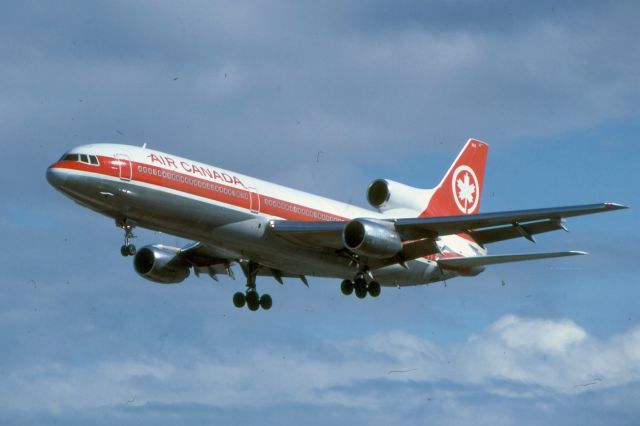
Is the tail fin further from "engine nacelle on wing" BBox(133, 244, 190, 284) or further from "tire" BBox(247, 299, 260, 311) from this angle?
"engine nacelle on wing" BBox(133, 244, 190, 284)

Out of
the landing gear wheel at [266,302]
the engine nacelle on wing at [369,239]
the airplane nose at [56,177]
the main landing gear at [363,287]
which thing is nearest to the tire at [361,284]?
the main landing gear at [363,287]

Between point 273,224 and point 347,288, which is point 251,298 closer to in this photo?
point 347,288

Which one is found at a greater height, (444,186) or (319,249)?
(444,186)

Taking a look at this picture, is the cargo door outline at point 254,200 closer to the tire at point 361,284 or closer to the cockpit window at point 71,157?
the tire at point 361,284

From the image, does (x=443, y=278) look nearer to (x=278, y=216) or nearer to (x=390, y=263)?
(x=390, y=263)

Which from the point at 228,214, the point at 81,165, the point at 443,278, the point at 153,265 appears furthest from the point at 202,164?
the point at 443,278

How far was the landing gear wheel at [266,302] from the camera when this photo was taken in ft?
173

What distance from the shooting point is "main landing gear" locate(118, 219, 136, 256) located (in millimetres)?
42656

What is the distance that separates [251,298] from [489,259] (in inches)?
421

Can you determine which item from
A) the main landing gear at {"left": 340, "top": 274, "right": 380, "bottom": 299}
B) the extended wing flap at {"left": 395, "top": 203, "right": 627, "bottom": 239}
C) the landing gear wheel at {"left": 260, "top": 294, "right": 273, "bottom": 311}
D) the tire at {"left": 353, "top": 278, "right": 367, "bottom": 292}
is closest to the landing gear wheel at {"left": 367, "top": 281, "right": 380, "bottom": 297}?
the main landing gear at {"left": 340, "top": 274, "right": 380, "bottom": 299}

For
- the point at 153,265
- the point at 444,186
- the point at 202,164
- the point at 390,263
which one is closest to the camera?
the point at 202,164

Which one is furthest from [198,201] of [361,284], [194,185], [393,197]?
[393,197]

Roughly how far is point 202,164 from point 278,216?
368cm

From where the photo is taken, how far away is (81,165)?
4206 centimetres
